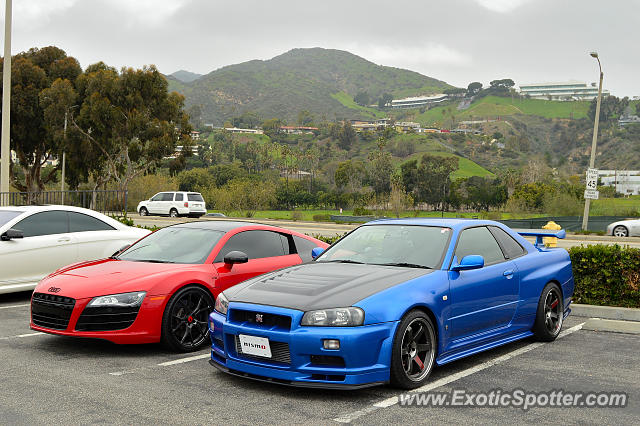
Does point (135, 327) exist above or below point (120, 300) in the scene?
below

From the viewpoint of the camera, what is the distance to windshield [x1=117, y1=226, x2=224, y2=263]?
7666 millimetres

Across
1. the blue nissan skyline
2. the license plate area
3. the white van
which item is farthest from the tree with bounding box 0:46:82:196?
the license plate area

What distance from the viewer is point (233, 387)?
5668mm

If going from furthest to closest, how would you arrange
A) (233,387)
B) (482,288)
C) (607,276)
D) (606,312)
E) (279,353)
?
(607,276)
(606,312)
(482,288)
(233,387)
(279,353)

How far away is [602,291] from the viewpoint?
982cm

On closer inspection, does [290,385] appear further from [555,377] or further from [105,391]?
[555,377]

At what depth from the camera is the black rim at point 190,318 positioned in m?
6.91

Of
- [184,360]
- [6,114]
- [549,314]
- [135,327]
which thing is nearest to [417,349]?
[184,360]

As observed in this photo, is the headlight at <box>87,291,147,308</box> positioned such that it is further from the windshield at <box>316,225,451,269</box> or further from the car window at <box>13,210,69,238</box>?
the car window at <box>13,210,69,238</box>

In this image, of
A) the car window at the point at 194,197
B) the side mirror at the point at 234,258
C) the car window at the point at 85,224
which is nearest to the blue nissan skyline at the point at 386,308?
the side mirror at the point at 234,258

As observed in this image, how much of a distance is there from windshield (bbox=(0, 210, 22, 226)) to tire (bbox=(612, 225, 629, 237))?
27338 millimetres

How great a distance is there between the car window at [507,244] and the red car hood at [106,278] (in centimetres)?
344

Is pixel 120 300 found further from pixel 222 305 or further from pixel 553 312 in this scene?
pixel 553 312

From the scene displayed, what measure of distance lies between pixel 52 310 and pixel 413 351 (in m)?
3.77
